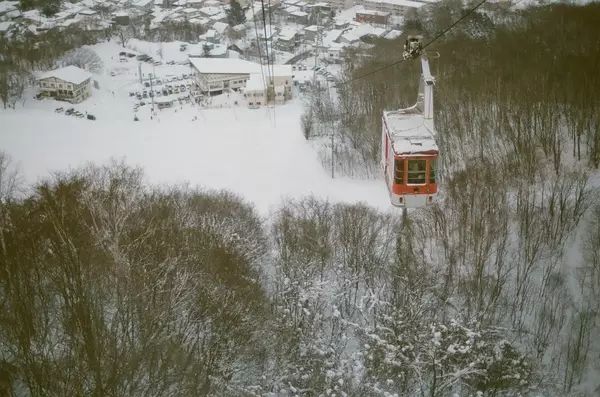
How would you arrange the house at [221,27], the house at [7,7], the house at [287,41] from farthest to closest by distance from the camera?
the house at [7,7] → the house at [221,27] → the house at [287,41]

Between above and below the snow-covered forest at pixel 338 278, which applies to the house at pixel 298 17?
above

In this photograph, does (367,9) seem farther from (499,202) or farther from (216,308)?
(216,308)

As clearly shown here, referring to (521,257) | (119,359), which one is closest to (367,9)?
(521,257)

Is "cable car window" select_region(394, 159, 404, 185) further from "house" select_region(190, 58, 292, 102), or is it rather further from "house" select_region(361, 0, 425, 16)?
"house" select_region(361, 0, 425, 16)

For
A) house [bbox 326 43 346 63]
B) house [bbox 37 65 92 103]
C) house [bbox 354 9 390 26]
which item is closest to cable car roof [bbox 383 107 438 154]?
house [bbox 37 65 92 103]

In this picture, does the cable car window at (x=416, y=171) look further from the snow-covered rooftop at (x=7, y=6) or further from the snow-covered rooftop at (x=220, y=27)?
the snow-covered rooftop at (x=7, y=6)

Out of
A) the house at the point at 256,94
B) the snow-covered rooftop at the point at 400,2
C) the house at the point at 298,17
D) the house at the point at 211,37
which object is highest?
the snow-covered rooftop at the point at 400,2

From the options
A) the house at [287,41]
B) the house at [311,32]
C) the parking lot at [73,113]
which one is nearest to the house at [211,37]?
the house at [287,41]
